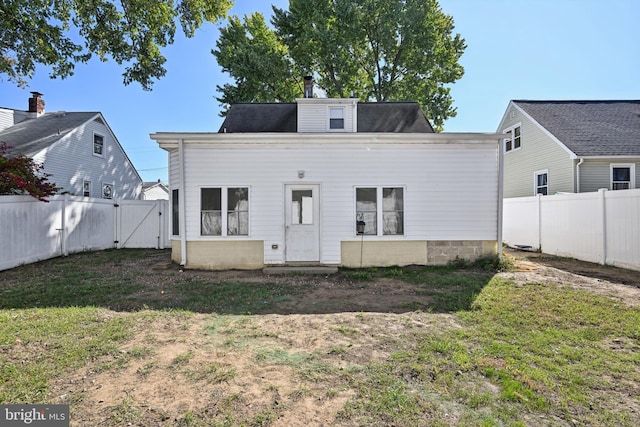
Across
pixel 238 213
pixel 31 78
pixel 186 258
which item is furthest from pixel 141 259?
pixel 31 78

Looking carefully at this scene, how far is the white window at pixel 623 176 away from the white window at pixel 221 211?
14.7 m

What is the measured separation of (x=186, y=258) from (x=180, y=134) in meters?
3.25

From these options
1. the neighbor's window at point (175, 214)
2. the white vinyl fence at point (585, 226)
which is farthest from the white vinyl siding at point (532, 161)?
the neighbor's window at point (175, 214)

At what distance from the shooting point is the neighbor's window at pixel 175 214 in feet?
28.2

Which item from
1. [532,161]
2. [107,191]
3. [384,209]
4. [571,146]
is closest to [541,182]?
[532,161]

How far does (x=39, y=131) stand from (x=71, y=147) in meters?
1.92

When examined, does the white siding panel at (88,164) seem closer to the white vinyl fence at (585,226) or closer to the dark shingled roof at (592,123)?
the white vinyl fence at (585,226)

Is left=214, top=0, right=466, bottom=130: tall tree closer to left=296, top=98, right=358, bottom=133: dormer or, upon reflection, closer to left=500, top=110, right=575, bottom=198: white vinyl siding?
left=500, top=110, right=575, bottom=198: white vinyl siding

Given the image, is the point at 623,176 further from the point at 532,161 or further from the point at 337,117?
the point at 337,117

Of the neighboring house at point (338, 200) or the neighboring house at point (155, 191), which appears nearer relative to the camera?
the neighboring house at point (338, 200)

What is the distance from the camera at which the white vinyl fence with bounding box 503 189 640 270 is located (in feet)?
25.0

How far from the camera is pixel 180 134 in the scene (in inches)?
309

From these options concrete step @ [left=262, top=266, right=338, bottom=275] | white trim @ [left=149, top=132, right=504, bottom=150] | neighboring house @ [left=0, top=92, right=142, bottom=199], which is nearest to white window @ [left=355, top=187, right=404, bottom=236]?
white trim @ [left=149, top=132, right=504, bottom=150]

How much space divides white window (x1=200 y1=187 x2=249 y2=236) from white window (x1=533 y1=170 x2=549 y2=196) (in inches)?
545
